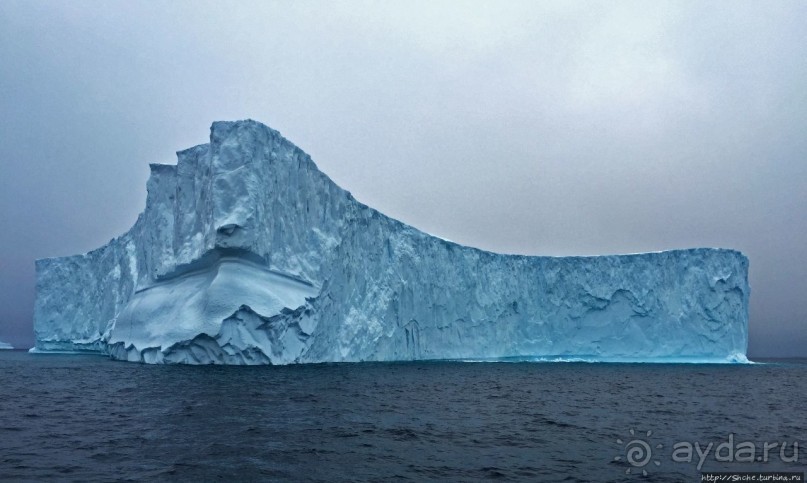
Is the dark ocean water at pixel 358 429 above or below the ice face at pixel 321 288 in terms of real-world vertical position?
below

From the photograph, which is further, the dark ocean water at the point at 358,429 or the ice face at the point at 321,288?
the ice face at the point at 321,288

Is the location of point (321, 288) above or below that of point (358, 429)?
above

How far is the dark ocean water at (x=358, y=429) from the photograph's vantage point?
6766 mm

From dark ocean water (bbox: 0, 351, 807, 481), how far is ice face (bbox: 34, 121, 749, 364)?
440cm

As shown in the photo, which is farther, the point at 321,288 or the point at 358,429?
the point at 321,288

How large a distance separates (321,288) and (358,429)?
42.6ft

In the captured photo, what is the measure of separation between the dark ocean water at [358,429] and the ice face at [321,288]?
4.40m

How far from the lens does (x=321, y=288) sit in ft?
72.3

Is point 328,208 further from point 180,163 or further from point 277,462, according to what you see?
point 277,462

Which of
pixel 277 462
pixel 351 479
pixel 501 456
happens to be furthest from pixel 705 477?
pixel 277 462

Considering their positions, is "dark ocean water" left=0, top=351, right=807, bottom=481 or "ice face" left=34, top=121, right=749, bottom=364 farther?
"ice face" left=34, top=121, right=749, bottom=364

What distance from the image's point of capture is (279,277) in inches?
832

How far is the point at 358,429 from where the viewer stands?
933 cm

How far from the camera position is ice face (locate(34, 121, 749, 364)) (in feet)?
66.2
